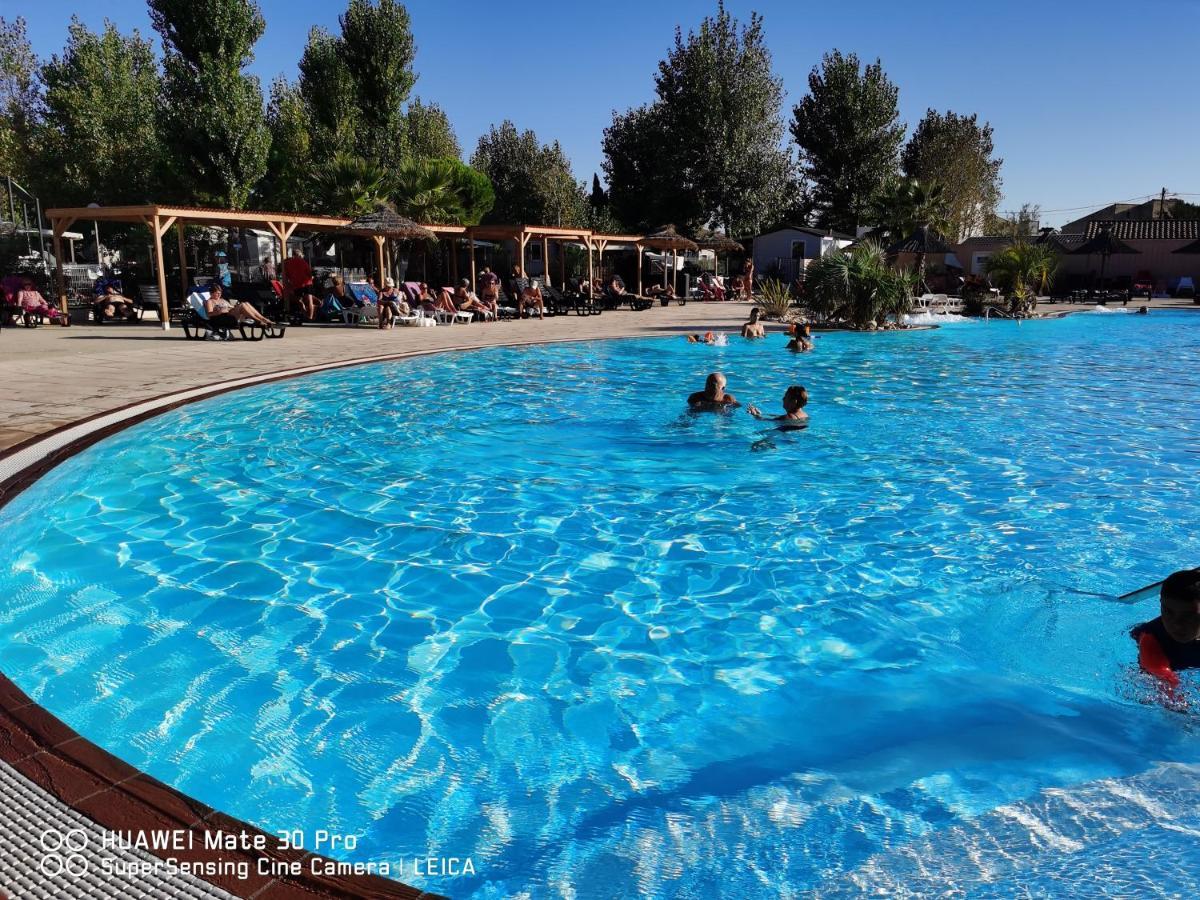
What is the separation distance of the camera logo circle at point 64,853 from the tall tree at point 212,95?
30.5 meters

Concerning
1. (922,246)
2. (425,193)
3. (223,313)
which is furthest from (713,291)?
(223,313)

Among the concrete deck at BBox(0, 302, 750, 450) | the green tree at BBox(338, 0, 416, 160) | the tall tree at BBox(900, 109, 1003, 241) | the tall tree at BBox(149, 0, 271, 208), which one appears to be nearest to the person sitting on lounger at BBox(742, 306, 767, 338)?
the concrete deck at BBox(0, 302, 750, 450)

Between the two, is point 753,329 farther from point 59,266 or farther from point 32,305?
point 32,305

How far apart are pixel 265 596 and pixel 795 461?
16.9 ft

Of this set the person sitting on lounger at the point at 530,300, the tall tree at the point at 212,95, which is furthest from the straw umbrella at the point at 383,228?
the tall tree at the point at 212,95

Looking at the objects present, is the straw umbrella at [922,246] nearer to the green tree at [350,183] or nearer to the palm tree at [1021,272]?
the palm tree at [1021,272]

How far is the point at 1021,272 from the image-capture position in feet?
85.1

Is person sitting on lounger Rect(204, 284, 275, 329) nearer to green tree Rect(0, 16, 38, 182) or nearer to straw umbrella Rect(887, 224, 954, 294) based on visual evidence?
straw umbrella Rect(887, 224, 954, 294)

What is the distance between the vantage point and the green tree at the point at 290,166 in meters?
37.6

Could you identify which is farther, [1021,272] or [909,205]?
[909,205]

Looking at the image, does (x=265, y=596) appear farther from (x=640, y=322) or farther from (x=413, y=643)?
(x=640, y=322)

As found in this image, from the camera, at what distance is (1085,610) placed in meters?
4.82

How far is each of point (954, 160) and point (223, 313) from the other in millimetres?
53671

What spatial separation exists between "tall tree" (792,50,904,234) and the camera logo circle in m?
48.8
